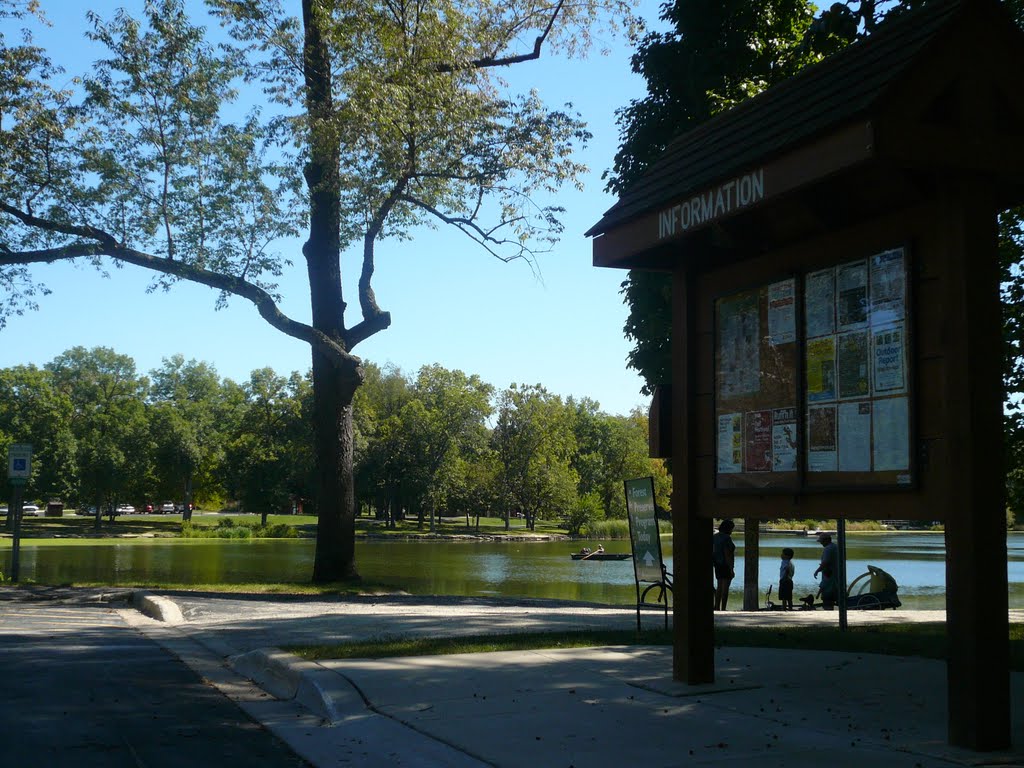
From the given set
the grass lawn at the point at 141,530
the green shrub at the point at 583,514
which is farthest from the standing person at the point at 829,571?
the green shrub at the point at 583,514

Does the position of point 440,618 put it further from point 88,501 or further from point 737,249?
point 88,501

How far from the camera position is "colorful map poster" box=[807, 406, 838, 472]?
6.77 meters

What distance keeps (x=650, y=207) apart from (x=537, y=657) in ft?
14.4

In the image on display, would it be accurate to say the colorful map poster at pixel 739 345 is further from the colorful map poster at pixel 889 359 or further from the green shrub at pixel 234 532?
the green shrub at pixel 234 532

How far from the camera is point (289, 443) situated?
83.1 meters

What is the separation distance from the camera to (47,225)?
65.1 ft

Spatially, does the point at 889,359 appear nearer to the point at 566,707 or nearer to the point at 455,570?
the point at 566,707

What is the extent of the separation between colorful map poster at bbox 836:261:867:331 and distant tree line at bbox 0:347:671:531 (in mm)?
71924

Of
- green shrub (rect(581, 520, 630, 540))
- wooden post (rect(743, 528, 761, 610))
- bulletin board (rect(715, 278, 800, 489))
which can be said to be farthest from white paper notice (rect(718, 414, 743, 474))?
green shrub (rect(581, 520, 630, 540))

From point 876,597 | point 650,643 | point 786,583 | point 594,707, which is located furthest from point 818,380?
point 786,583

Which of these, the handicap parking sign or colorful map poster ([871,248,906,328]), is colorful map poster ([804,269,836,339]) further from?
the handicap parking sign

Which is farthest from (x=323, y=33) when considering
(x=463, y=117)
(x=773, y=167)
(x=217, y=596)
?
(x=773, y=167)

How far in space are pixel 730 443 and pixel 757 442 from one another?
0.31 metres

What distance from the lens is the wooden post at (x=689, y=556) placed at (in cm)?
785
